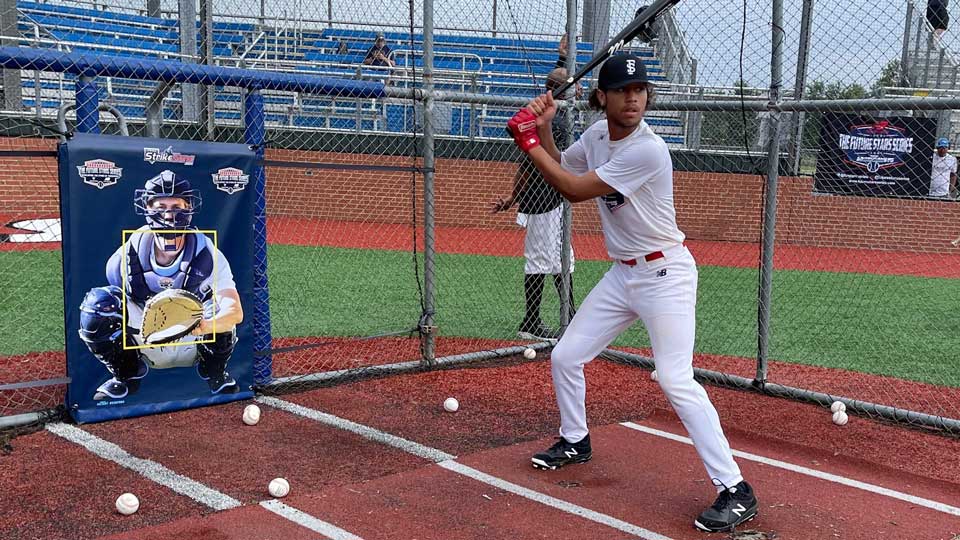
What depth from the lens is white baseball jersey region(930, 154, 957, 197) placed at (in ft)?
38.8

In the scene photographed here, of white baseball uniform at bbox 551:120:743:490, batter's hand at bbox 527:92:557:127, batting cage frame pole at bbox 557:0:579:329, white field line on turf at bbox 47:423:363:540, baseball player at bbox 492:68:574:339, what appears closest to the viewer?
white field line on turf at bbox 47:423:363:540

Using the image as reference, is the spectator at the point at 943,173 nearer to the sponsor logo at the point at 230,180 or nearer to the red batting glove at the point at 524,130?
the red batting glove at the point at 524,130

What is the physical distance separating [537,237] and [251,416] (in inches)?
140

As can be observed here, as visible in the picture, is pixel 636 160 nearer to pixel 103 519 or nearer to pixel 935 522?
pixel 935 522

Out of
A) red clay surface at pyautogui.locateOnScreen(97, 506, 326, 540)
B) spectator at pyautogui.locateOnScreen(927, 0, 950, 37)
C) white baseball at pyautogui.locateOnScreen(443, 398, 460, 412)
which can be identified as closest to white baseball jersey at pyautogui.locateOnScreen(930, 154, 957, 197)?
spectator at pyautogui.locateOnScreen(927, 0, 950, 37)

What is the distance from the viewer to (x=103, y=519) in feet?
12.4

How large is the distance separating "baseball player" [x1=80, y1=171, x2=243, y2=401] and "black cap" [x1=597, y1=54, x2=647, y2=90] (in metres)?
2.69

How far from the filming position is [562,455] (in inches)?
183

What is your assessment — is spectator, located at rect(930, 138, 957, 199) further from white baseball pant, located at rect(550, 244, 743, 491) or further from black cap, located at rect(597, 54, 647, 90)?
black cap, located at rect(597, 54, 647, 90)

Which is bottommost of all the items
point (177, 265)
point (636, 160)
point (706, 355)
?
point (706, 355)

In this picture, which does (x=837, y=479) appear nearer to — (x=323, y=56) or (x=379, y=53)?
(x=379, y=53)

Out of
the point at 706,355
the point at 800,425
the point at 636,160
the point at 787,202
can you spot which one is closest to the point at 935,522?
the point at 800,425

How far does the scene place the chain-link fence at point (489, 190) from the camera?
5973 millimetres

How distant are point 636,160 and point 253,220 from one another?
109 inches
